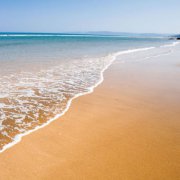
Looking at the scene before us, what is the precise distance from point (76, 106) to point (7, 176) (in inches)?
108

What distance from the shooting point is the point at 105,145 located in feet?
11.1

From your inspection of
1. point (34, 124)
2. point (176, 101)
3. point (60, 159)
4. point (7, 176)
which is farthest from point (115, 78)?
point (7, 176)

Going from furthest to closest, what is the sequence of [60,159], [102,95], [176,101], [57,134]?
[102,95] → [176,101] → [57,134] → [60,159]

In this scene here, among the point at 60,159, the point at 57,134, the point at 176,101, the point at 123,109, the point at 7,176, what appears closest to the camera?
the point at 7,176

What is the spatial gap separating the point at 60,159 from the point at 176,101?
12.4 ft

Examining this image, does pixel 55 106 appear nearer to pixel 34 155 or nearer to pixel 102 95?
pixel 102 95

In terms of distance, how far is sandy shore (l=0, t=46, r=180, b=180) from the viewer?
2.73 metres

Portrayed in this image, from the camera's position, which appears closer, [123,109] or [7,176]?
[7,176]

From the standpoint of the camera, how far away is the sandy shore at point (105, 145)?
273cm

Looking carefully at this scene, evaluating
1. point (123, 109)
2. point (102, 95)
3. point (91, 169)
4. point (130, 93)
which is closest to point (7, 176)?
point (91, 169)

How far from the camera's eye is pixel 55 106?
513 cm

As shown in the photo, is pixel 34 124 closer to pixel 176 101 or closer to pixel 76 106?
pixel 76 106

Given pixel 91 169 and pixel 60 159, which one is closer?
pixel 91 169

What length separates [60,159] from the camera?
3.00 metres
